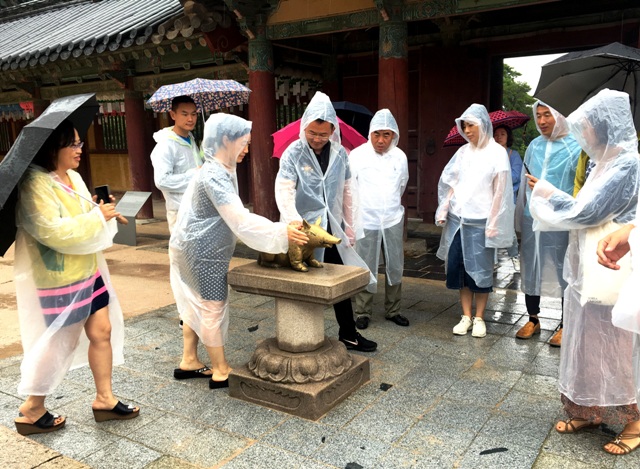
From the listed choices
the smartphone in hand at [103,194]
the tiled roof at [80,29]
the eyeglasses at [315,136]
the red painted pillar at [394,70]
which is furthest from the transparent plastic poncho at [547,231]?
the tiled roof at [80,29]

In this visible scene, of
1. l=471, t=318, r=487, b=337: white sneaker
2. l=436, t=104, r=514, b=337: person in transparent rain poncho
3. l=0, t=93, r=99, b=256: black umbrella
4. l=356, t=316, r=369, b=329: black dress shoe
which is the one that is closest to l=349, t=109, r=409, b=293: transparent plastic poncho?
l=356, t=316, r=369, b=329: black dress shoe

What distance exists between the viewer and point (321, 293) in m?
3.14

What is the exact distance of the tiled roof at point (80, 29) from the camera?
9.38 m

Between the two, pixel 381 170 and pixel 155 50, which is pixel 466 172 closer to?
pixel 381 170

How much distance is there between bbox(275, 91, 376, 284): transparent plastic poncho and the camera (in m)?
3.86

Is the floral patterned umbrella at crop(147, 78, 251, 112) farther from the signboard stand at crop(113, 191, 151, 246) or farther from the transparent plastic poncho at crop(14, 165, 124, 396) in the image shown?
the signboard stand at crop(113, 191, 151, 246)

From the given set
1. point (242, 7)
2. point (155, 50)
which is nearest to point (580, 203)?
point (242, 7)

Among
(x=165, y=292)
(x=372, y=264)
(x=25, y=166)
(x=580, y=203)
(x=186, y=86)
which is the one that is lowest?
(x=165, y=292)

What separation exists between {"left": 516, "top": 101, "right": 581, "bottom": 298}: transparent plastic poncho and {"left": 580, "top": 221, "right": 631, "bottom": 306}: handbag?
1.45 meters

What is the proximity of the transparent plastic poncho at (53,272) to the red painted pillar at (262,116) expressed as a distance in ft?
19.5

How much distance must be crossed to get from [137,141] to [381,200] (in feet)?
27.1

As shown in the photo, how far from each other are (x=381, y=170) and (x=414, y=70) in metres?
5.53

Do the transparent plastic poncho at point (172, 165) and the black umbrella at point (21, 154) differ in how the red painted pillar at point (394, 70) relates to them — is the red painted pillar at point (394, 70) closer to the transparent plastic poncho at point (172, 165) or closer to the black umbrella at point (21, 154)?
the transparent plastic poncho at point (172, 165)

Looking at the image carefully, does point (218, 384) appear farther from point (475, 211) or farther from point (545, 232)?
point (545, 232)
